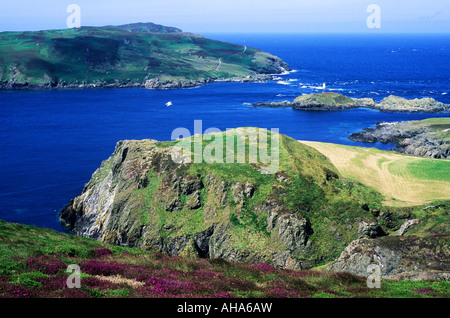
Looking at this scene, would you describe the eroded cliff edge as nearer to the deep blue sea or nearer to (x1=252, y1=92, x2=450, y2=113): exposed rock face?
the deep blue sea

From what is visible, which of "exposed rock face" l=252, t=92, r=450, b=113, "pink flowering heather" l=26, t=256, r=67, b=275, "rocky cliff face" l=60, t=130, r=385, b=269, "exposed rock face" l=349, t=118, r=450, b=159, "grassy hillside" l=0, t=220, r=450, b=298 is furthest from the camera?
"exposed rock face" l=252, t=92, r=450, b=113

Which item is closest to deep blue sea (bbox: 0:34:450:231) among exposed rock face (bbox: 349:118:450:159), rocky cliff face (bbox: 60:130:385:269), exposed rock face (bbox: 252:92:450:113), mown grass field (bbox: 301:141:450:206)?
exposed rock face (bbox: 349:118:450:159)

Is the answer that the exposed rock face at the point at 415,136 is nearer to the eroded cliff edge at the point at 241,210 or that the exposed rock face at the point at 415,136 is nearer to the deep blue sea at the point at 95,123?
the deep blue sea at the point at 95,123

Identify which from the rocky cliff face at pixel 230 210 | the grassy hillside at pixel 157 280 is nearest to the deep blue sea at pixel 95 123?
the rocky cliff face at pixel 230 210

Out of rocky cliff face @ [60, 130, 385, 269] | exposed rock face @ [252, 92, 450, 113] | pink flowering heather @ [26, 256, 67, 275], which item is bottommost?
rocky cliff face @ [60, 130, 385, 269]

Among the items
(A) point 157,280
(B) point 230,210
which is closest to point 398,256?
(B) point 230,210

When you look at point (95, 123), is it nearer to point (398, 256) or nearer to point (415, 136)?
point (415, 136)
